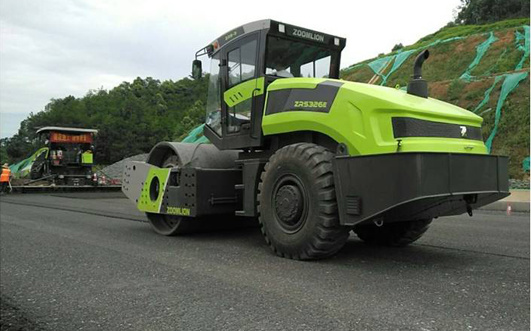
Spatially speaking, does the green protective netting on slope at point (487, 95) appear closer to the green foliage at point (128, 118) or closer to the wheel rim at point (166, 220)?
the wheel rim at point (166, 220)

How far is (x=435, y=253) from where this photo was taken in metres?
5.00

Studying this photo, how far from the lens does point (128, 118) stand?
63.2 meters

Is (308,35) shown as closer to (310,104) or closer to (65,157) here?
(310,104)

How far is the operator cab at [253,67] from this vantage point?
5.47 m

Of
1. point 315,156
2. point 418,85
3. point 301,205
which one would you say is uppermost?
point 418,85

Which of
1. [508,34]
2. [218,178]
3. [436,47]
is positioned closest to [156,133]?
[436,47]

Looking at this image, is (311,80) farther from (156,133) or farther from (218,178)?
(156,133)

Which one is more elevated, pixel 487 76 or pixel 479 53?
pixel 479 53

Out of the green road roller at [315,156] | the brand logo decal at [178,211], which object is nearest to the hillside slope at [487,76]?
the green road roller at [315,156]

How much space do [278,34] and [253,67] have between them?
0.49m

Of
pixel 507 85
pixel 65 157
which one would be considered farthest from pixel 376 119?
pixel 507 85

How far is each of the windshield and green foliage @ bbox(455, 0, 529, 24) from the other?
4972 centimetres

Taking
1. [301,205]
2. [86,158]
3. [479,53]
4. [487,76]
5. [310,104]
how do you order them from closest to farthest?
1. [301,205]
2. [310,104]
3. [86,158]
4. [487,76]
5. [479,53]

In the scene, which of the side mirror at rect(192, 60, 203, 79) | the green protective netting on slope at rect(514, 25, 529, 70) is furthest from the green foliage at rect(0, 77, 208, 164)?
the side mirror at rect(192, 60, 203, 79)
